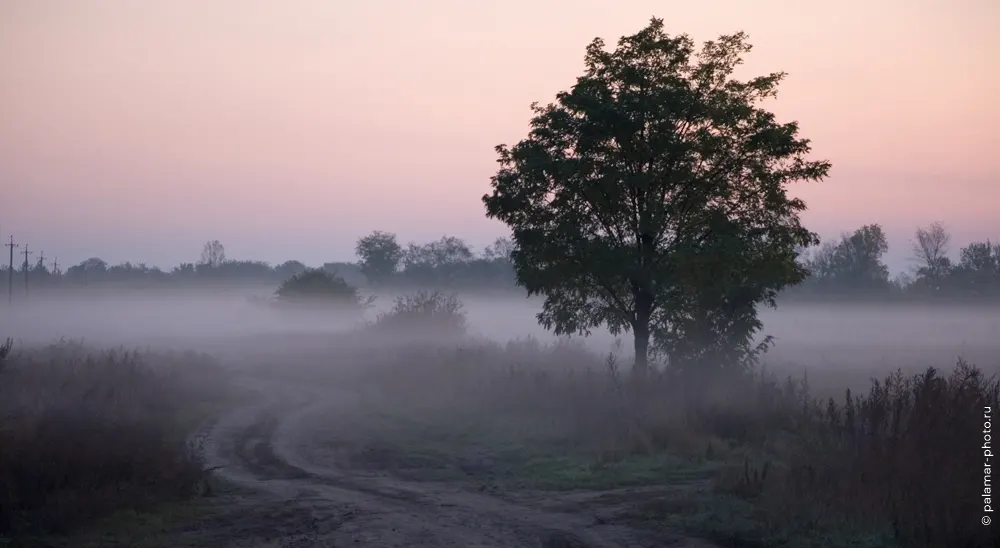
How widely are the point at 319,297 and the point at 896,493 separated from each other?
68.6m

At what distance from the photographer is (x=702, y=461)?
546 inches

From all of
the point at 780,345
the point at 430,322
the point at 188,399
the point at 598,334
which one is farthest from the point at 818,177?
the point at 598,334

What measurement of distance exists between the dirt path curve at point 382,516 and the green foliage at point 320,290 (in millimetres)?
58341

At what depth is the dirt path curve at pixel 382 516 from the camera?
9.62 m

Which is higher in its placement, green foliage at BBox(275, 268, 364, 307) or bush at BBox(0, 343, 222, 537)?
green foliage at BBox(275, 268, 364, 307)

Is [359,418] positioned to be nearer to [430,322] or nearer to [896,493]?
[896,493]

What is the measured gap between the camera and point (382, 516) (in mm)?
10797

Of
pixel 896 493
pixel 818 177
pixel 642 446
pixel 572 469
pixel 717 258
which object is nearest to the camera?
pixel 896 493

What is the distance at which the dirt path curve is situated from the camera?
962 cm

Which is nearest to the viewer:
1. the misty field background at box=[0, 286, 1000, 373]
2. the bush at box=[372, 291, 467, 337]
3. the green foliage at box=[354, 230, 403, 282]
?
the misty field background at box=[0, 286, 1000, 373]

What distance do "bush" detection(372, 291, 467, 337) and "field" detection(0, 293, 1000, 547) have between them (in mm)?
17493

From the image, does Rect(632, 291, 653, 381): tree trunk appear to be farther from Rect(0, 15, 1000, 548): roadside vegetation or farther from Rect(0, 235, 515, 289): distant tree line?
Rect(0, 235, 515, 289): distant tree line

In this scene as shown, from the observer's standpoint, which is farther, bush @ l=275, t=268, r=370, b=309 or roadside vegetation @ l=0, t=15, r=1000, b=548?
bush @ l=275, t=268, r=370, b=309

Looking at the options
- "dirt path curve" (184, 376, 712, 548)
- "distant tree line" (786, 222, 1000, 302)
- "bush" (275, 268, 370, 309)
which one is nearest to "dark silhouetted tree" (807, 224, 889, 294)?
"distant tree line" (786, 222, 1000, 302)
